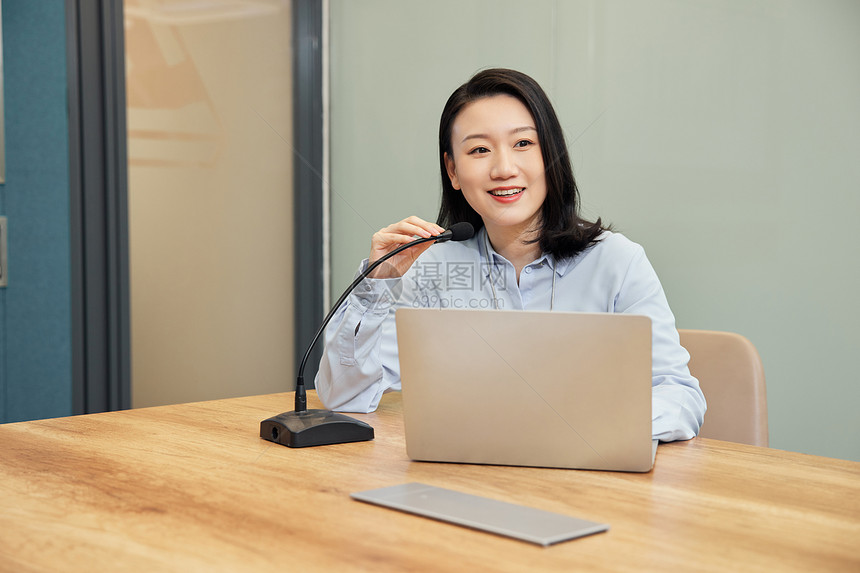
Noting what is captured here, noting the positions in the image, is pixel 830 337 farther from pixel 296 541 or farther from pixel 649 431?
pixel 296 541

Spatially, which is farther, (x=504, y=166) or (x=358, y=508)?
(x=504, y=166)

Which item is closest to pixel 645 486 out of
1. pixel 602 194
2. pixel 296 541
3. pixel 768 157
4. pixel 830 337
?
pixel 296 541

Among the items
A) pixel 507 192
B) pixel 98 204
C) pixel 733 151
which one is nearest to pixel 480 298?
pixel 507 192

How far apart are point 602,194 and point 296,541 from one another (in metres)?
1.92

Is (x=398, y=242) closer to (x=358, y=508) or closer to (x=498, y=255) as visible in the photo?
(x=498, y=255)

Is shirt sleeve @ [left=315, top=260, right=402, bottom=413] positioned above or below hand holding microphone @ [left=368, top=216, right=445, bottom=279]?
below

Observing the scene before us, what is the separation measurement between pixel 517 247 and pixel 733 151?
2.96 ft

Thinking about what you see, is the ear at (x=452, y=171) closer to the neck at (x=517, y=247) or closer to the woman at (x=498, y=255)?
the woman at (x=498, y=255)

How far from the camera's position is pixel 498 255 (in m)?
1.59

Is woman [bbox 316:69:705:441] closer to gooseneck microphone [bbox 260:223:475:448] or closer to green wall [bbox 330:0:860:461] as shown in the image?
gooseneck microphone [bbox 260:223:475:448]

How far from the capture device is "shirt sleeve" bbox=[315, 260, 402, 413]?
140 cm

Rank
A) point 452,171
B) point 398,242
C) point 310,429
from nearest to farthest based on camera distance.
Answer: point 310,429 → point 398,242 → point 452,171

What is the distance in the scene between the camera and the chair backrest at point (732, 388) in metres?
1.40

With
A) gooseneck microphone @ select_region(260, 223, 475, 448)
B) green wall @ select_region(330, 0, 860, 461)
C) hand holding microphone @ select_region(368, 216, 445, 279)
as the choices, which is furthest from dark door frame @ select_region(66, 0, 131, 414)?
gooseneck microphone @ select_region(260, 223, 475, 448)
